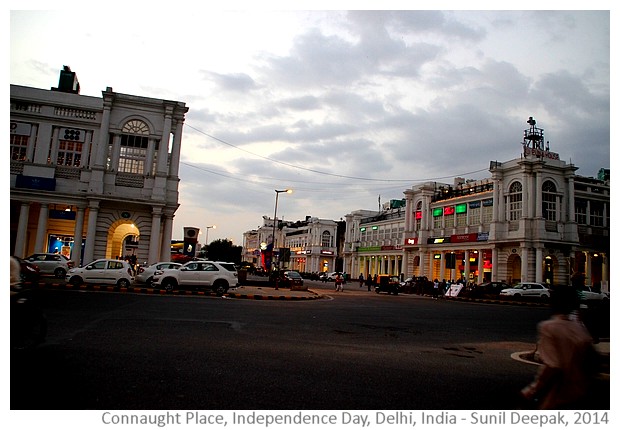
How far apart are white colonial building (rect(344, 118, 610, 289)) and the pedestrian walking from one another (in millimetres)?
39961

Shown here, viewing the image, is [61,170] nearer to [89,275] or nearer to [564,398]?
[89,275]

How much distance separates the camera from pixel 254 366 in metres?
7.12

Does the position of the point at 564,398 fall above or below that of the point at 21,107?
below

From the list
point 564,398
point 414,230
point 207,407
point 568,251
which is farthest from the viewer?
point 414,230

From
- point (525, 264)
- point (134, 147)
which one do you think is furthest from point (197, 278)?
point (525, 264)

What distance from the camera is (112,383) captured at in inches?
228

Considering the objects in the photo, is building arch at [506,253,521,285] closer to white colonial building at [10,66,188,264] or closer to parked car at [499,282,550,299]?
parked car at [499,282,550,299]

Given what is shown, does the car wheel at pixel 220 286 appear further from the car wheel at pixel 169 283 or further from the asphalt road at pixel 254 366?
the asphalt road at pixel 254 366

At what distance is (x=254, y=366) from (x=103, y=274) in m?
18.8

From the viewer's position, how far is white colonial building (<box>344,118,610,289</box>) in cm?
4525

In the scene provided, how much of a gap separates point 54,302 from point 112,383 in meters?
10.3

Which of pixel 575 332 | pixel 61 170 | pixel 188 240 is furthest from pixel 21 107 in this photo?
pixel 575 332

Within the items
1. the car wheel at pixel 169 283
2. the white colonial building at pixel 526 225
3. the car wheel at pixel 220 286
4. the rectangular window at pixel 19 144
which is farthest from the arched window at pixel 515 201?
the rectangular window at pixel 19 144

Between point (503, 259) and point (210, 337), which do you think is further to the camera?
point (503, 259)
